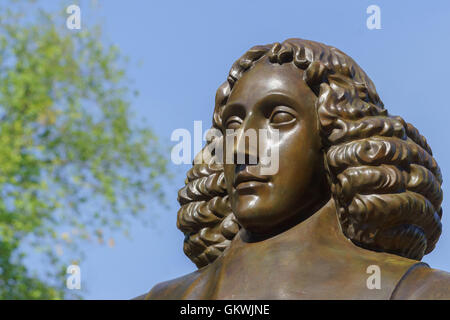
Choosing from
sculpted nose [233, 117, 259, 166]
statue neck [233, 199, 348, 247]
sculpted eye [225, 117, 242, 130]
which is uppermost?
sculpted eye [225, 117, 242, 130]

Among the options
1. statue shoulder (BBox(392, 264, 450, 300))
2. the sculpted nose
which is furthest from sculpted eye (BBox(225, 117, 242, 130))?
statue shoulder (BBox(392, 264, 450, 300))

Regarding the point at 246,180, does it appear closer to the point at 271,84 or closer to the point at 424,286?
the point at 271,84

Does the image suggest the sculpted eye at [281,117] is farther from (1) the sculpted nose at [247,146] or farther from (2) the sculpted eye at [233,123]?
(2) the sculpted eye at [233,123]

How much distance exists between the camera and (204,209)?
5879 millimetres

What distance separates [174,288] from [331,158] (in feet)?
3.83

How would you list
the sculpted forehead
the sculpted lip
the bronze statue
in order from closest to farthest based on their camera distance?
1. the bronze statue
2. the sculpted lip
3. the sculpted forehead

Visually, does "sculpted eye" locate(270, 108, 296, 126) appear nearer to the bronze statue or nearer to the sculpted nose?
the bronze statue

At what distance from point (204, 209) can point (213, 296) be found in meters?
0.75

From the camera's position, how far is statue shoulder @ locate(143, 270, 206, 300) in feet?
18.2

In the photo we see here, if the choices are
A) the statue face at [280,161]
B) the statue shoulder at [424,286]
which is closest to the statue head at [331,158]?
the statue face at [280,161]

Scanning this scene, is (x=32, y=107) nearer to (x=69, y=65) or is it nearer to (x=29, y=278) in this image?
(x=69, y=65)

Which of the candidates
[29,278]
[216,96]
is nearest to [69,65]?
[29,278]
